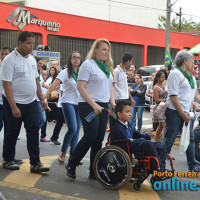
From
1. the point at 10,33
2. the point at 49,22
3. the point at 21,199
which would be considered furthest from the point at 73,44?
the point at 21,199

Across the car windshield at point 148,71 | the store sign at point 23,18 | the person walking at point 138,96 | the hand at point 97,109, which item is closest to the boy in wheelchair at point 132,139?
the hand at point 97,109

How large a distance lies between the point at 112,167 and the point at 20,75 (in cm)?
186

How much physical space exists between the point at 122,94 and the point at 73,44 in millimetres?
19843

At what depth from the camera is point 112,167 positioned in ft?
16.6

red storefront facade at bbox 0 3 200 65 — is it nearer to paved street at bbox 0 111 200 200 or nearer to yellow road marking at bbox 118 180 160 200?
paved street at bbox 0 111 200 200

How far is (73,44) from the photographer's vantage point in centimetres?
2783

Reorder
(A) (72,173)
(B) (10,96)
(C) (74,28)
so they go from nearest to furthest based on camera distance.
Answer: (A) (72,173) < (B) (10,96) < (C) (74,28)

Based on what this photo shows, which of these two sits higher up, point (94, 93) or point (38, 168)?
point (94, 93)

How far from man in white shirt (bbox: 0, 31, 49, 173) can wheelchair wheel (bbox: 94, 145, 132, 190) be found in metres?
1.04

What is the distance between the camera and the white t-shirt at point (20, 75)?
5.71 meters

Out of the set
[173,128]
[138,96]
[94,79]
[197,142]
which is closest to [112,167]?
[94,79]

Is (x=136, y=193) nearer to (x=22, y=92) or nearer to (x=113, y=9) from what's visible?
(x=22, y=92)

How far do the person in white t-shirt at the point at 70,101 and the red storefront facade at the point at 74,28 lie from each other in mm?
17219

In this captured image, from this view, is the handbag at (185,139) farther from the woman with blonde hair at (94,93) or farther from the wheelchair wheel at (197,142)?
the woman with blonde hair at (94,93)
